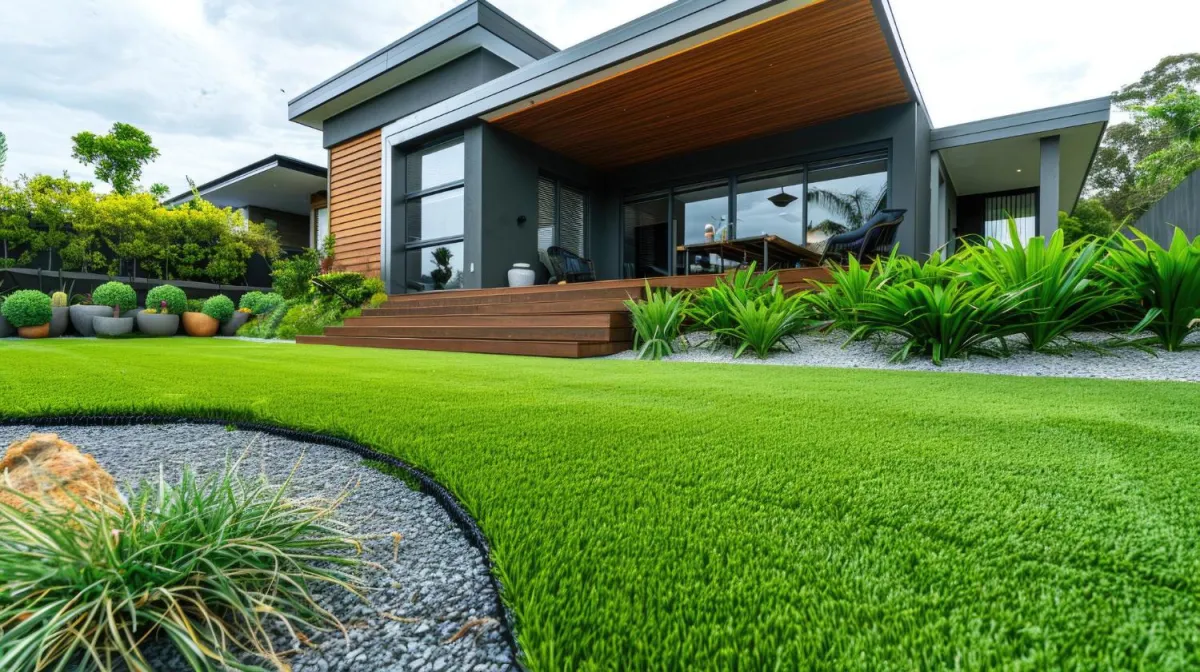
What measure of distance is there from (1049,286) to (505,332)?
4228mm

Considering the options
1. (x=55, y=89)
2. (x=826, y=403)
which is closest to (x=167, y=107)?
(x=55, y=89)

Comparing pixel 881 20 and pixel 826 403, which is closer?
pixel 826 403

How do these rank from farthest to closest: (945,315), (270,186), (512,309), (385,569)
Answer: (270,186) < (512,309) < (945,315) < (385,569)

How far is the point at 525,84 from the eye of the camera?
6.59 meters

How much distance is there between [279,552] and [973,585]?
0.88m

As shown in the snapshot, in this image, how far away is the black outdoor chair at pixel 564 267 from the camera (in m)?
7.93

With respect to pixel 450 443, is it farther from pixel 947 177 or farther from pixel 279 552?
pixel 947 177

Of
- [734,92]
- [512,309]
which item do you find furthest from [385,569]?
[734,92]

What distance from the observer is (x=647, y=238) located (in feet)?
29.2

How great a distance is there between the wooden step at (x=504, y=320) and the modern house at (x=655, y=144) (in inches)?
52.0

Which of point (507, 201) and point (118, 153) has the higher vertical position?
point (118, 153)

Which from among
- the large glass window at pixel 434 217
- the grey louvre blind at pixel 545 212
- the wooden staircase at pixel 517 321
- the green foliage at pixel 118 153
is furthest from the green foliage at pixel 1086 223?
the green foliage at pixel 118 153

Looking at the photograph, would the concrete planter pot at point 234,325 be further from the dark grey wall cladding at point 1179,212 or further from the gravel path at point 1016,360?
the dark grey wall cladding at point 1179,212

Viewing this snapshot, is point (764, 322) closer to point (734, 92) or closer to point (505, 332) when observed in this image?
point (505, 332)
